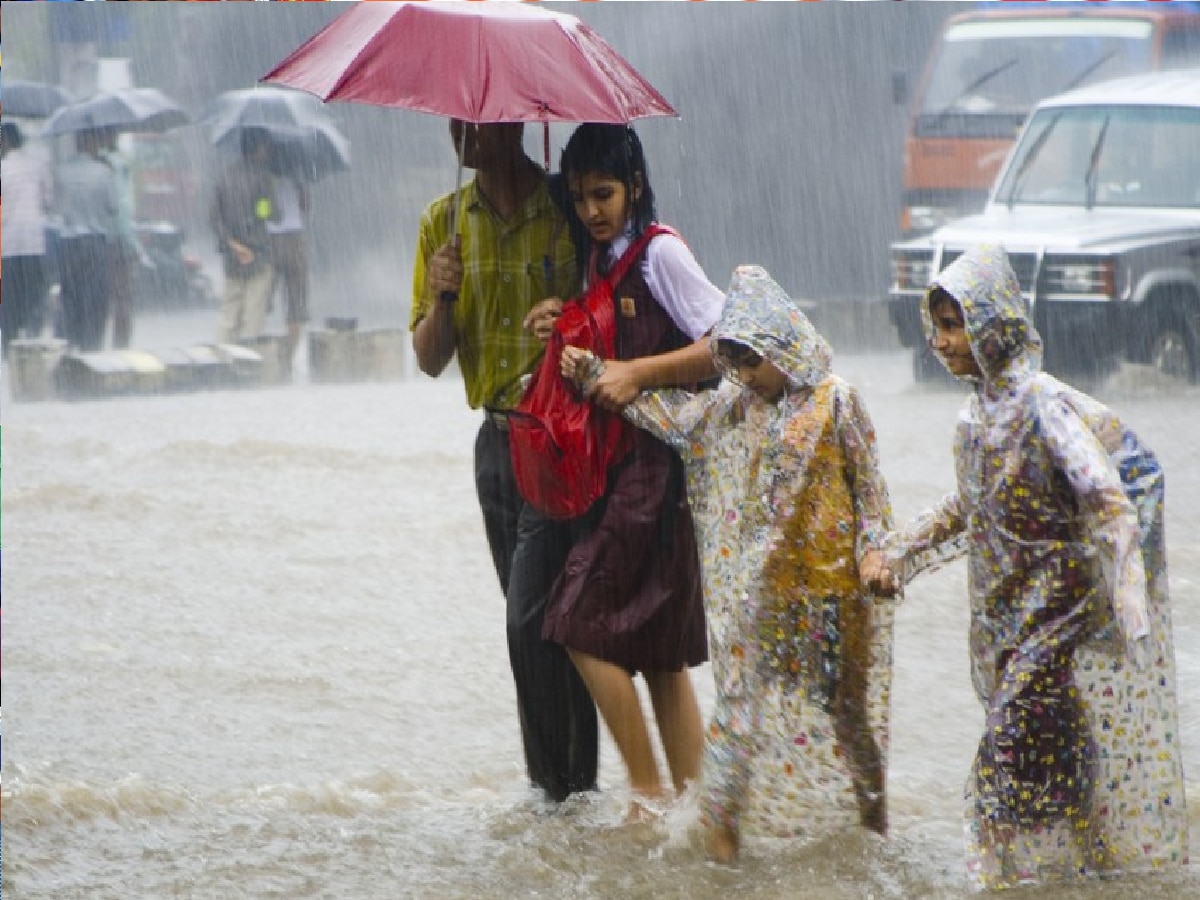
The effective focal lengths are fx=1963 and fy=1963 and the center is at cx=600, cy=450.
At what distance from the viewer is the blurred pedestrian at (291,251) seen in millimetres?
15828

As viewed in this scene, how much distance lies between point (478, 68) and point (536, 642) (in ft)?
4.39

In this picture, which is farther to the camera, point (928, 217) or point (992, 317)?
point (928, 217)

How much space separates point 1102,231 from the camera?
12.9 meters

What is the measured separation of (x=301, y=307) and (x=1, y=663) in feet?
30.7

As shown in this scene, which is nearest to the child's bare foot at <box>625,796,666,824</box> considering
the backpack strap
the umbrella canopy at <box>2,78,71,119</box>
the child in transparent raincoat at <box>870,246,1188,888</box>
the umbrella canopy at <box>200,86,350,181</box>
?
the child in transparent raincoat at <box>870,246,1188,888</box>

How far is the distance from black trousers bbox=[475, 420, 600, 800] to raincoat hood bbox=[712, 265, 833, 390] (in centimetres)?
67

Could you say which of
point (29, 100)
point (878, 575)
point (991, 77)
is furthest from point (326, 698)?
point (29, 100)

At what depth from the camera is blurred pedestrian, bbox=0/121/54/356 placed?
48.4 ft

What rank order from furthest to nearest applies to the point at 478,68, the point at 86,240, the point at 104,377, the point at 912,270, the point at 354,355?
the point at 86,240 < the point at 354,355 < the point at 104,377 < the point at 912,270 < the point at 478,68

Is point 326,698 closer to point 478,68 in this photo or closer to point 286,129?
point 478,68

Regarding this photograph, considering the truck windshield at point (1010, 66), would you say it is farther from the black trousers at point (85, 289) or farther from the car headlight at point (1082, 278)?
the black trousers at point (85, 289)

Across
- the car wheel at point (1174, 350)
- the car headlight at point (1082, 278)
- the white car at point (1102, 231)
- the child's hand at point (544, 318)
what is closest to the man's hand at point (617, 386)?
the child's hand at point (544, 318)

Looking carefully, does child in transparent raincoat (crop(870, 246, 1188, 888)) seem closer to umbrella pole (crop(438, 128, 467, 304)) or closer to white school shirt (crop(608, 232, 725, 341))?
white school shirt (crop(608, 232, 725, 341))

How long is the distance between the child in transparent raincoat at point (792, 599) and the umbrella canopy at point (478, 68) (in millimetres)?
530
